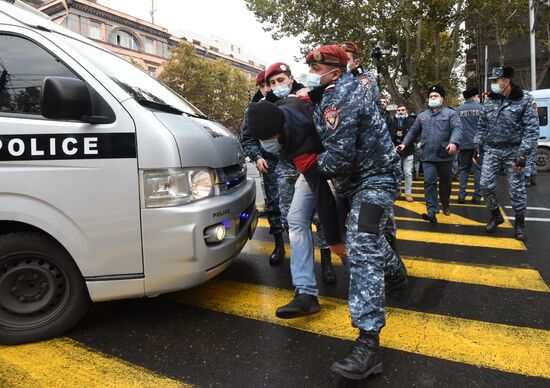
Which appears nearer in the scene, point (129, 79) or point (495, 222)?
point (129, 79)

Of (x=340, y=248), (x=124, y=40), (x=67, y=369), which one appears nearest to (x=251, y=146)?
(x=340, y=248)

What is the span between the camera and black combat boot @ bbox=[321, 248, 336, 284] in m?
3.56

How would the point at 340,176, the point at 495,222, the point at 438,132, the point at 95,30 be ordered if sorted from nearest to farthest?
1. the point at 340,176
2. the point at 495,222
3. the point at 438,132
4. the point at 95,30

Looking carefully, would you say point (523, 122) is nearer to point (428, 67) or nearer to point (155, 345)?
point (155, 345)

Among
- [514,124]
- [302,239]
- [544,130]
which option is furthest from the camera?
[544,130]

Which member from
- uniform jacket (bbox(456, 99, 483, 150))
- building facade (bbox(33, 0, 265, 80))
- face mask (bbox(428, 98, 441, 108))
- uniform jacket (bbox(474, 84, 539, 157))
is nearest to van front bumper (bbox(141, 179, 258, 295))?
uniform jacket (bbox(474, 84, 539, 157))

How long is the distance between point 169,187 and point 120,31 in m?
50.0

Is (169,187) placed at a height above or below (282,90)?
below

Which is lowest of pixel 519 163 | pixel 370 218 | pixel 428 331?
pixel 428 331

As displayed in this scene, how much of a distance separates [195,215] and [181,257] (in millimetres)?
272

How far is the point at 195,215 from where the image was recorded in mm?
2494

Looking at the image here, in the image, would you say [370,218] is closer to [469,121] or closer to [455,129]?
[455,129]

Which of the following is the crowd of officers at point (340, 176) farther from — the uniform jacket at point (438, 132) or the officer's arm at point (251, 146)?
the uniform jacket at point (438, 132)

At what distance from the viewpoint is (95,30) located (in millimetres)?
42906
